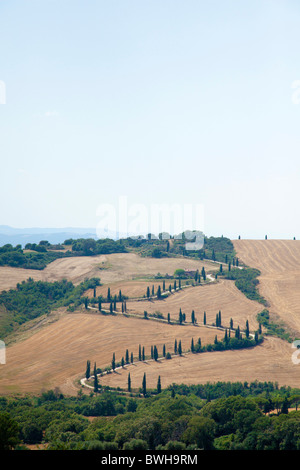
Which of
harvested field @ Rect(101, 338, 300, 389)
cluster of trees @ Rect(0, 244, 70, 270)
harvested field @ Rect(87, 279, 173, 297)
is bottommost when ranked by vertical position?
harvested field @ Rect(101, 338, 300, 389)

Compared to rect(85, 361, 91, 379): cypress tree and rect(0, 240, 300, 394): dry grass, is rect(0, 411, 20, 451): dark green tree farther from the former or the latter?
rect(85, 361, 91, 379): cypress tree

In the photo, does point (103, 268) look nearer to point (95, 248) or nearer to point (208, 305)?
point (95, 248)

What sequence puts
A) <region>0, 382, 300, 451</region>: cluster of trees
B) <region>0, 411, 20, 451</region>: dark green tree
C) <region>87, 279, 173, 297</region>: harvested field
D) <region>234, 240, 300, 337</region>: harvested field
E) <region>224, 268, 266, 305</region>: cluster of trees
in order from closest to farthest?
1. <region>0, 411, 20, 451</region>: dark green tree
2. <region>0, 382, 300, 451</region>: cluster of trees
3. <region>234, 240, 300, 337</region>: harvested field
4. <region>87, 279, 173, 297</region>: harvested field
5. <region>224, 268, 266, 305</region>: cluster of trees

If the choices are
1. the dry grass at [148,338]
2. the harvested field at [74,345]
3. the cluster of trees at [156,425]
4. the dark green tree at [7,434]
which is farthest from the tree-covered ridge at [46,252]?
the dark green tree at [7,434]

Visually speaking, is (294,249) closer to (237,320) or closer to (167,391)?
(237,320)

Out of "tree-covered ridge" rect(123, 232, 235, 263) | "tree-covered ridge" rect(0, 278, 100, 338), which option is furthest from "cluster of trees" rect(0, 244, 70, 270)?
"tree-covered ridge" rect(123, 232, 235, 263)
